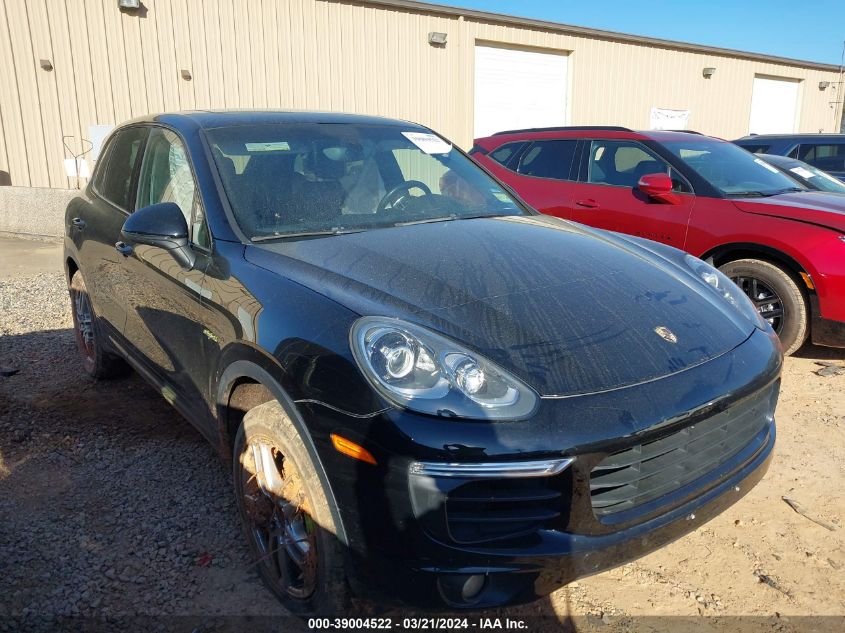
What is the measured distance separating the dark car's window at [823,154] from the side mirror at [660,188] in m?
5.31

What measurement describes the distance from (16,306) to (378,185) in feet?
15.6

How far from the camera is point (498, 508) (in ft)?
5.57

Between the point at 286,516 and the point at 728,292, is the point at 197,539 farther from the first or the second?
the point at 728,292

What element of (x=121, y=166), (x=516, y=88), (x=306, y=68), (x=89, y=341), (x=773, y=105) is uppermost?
(x=306, y=68)

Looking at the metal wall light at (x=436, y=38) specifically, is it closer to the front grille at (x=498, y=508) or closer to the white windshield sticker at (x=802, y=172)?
the white windshield sticker at (x=802, y=172)

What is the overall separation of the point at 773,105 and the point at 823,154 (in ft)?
43.9

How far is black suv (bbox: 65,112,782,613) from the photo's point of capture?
5.57 ft

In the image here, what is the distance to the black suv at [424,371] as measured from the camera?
66.9 inches

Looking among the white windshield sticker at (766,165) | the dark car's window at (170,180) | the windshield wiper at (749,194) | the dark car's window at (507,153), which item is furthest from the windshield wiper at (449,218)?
the white windshield sticker at (766,165)

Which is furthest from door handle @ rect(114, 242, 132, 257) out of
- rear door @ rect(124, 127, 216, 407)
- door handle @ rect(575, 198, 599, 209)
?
door handle @ rect(575, 198, 599, 209)

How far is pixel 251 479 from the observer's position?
2.29 meters

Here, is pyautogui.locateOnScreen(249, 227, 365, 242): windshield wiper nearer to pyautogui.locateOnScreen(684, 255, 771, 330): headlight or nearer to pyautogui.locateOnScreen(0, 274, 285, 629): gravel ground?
pyautogui.locateOnScreen(0, 274, 285, 629): gravel ground

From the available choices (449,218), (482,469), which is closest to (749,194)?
(449,218)

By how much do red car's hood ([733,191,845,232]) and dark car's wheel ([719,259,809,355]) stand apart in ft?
1.18
